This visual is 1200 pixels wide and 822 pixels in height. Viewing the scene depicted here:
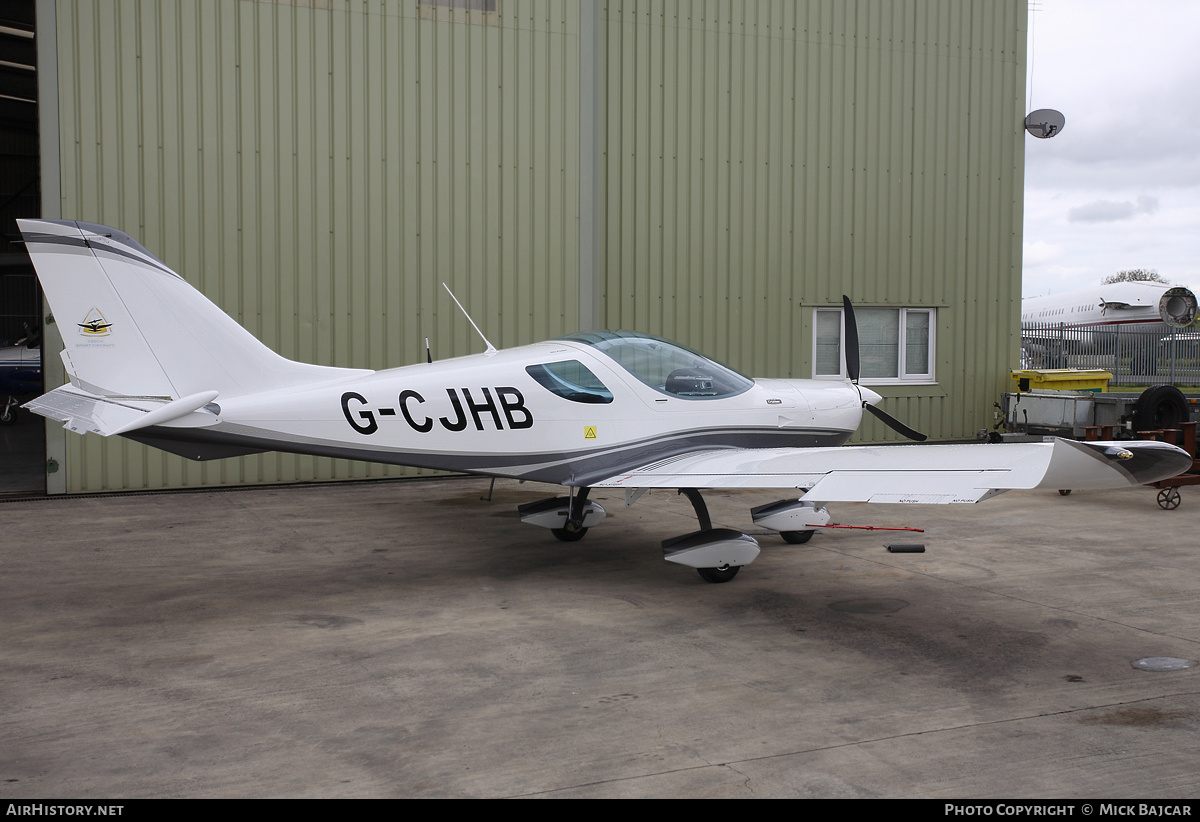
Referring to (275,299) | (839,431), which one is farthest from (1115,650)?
(275,299)

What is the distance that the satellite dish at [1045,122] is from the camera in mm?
16281

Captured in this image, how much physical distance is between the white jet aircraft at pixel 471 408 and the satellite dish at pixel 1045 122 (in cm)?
1077

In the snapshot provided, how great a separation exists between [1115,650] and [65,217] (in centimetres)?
1178

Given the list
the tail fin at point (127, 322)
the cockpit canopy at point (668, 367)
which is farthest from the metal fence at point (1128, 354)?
A: the tail fin at point (127, 322)

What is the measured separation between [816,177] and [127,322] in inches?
440

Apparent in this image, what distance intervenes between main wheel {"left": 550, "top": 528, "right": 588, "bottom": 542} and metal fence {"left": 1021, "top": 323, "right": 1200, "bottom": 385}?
47.3ft

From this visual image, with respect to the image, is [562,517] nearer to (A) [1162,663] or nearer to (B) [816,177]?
(A) [1162,663]

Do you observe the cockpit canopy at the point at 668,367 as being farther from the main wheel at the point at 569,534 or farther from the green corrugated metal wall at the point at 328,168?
the green corrugated metal wall at the point at 328,168

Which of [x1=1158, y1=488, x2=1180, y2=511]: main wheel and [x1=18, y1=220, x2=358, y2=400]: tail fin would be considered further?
[x1=1158, y1=488, x2=1180, y2=511]: main wheel

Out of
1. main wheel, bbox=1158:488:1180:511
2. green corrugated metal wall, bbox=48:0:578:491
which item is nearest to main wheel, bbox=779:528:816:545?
main wheel, bbox=1158:488:1180:511

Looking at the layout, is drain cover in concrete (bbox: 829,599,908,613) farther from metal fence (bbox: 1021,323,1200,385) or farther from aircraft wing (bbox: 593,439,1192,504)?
metal fence (bbox: 1021,323,1200,385)

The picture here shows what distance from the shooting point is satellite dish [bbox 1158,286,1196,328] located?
25.9 m

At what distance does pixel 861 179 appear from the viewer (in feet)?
50.3

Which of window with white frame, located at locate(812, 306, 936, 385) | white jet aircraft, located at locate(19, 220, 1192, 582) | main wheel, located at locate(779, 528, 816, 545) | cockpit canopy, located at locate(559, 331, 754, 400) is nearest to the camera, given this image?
white jet aircraft, located at locate(19, 220, 1192, 582)
